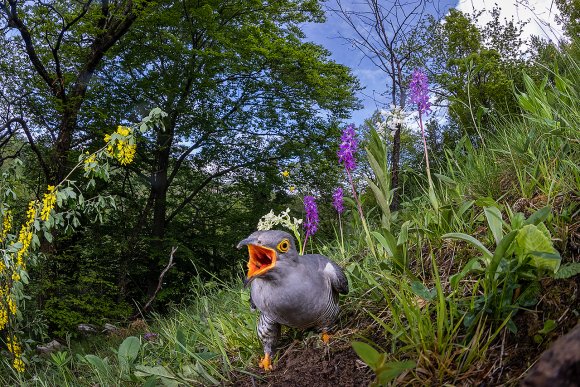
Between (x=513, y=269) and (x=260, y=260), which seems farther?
(x=260, y=260)

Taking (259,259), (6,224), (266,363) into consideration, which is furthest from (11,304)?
(259,259)

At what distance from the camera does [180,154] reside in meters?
12.9

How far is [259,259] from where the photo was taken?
5.42 ft

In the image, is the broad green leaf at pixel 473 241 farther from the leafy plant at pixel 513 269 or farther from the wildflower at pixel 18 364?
the wildflower at pixel 18 364

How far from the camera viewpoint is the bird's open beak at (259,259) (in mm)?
1564

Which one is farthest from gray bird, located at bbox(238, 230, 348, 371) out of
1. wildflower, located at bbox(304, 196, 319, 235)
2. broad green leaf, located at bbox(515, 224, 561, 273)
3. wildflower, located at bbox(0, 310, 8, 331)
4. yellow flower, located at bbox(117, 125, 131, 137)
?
wildflower, located at bbox(0, 310, 8, 331)

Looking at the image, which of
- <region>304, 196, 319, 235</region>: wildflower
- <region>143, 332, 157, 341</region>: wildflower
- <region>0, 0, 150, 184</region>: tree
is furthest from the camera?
<region>0, 0, 150, 184</region>: tree

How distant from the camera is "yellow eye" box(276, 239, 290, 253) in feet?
5.24

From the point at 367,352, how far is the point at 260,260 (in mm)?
678

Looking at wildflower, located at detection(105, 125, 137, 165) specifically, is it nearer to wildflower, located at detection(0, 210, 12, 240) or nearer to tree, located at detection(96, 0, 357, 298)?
wildflower, located at detection(0, 210, 12, 240)

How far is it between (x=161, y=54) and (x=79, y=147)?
3.23 m

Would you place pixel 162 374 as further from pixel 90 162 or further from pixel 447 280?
→ pixel 90 162

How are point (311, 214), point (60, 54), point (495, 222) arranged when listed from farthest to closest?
point (60, 54) → point (311, 214) → point (495, 222)

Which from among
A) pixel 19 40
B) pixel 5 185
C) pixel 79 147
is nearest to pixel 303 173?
pixel 79 147
